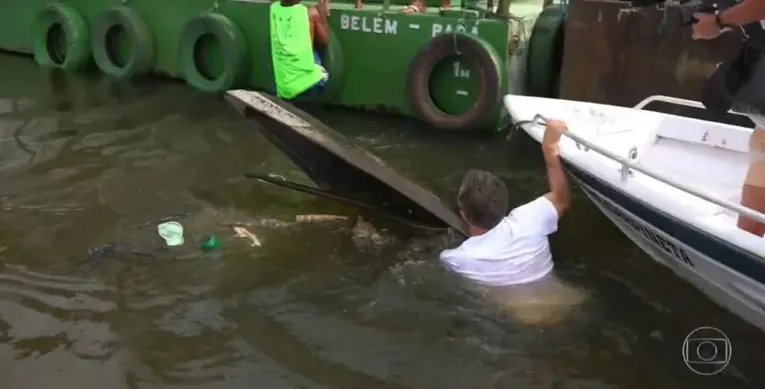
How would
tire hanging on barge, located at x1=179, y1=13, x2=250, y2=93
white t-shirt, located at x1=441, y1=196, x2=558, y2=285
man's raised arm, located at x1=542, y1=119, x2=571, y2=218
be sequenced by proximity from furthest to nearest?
tire hanging on barge, located at x1=179, y1=13, x2=250, y2=93 → man's raised arm, located at x1=542, y1=119, x2=571, y2=218 → white t-shirt, located at x1=441, y1=196, x2=558, y2=285

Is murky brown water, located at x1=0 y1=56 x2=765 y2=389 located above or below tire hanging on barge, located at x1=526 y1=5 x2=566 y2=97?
Answer: below

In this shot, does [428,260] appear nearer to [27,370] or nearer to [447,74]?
[27,370]

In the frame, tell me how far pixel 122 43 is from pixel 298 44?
105 inches

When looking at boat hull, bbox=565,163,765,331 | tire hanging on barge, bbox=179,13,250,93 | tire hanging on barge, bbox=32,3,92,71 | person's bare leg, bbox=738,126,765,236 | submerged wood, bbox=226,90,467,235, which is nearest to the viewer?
boat hull, bbox=565,163,765,331

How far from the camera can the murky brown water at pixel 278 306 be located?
3625 mm

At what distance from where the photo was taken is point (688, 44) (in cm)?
612

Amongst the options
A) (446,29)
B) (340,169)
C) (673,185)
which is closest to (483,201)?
(673,185)

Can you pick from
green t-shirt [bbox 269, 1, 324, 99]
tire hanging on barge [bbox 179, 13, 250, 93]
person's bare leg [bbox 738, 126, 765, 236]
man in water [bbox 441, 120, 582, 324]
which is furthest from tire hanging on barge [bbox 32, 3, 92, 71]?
person's bare leg [bbox 738, 126, 765, 236]

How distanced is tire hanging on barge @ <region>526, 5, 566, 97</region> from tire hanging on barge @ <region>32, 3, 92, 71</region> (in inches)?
186

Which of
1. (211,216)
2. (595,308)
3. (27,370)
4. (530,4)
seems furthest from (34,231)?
(530,4)

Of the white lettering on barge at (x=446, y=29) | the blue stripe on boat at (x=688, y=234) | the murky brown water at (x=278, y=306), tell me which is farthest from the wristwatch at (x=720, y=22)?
the white lettering on barge at (x=446, y=29)

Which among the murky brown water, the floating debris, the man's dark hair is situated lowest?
the murky brown water

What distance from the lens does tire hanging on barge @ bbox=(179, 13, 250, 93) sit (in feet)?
25.1

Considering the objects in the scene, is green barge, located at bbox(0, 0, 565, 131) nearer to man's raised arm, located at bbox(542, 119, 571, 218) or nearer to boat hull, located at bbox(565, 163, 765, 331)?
man's raised arm, located at bbox(542, 119, 571, 218)
